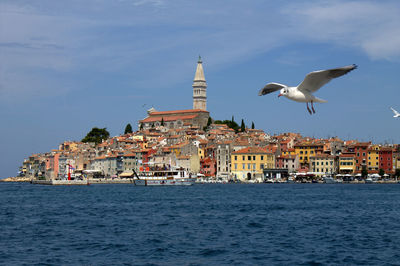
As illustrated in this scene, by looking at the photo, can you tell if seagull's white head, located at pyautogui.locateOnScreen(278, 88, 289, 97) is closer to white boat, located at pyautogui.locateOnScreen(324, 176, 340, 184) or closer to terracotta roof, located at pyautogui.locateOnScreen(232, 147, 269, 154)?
terracotta roof, located at pyautogui.locateOnScreen(232, 147, 269, 154)

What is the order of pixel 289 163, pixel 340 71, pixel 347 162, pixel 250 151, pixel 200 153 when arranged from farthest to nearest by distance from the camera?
pixel 200 153
pixel 289 163
pixel 250 151
pixel 347 162
pixel 340 71

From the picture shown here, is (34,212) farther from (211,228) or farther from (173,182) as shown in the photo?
(173,182)

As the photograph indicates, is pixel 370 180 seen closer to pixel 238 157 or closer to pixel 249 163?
pixel 249 163

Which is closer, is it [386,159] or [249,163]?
[249,163]

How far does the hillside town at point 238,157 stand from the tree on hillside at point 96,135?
41.3ft

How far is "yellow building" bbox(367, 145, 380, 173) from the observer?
87.0 meters

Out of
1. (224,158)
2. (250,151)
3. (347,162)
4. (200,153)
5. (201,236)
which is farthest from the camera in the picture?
(200,153)

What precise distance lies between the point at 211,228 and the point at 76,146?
9723 centimetres

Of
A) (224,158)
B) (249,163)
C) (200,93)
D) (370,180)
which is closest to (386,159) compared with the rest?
(370,180)

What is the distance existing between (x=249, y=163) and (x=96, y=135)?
156ft

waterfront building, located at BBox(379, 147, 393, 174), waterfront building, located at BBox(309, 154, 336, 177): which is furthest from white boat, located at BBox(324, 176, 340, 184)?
waterfront building, located at BBox(379, 147, 393, 174)

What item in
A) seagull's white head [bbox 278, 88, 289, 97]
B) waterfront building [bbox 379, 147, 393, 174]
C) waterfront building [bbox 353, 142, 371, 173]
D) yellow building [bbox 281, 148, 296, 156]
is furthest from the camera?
yellow building [bbox 281, 148, 296, 156]

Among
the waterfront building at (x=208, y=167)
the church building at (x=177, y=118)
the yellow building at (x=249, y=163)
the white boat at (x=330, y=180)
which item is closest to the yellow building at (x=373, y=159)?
the white boat at (x=330, y=180)

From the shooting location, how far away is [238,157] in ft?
285
